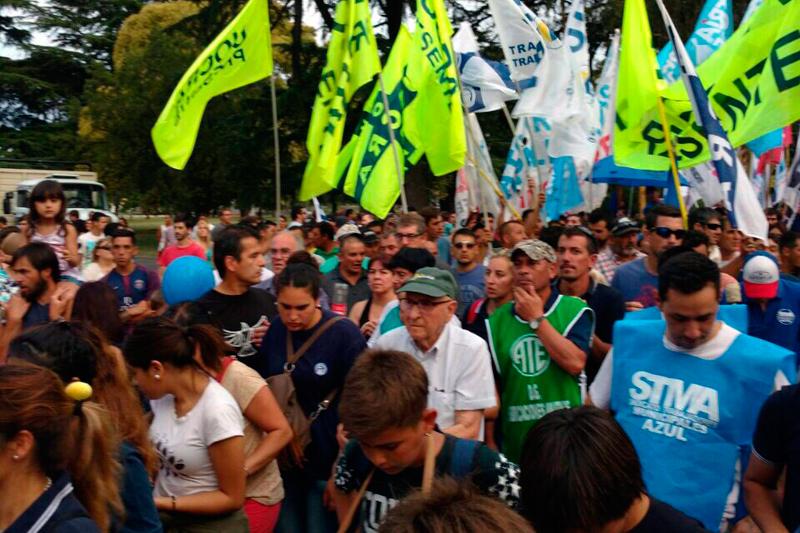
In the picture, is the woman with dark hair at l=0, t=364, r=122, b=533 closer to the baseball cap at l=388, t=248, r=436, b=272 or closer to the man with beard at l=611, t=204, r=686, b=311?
the baseball cap at l=388, t=248, r=436, b=272

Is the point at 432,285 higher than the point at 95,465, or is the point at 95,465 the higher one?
the point at 432,285

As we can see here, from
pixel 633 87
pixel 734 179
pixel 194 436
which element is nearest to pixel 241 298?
pixel 194 436

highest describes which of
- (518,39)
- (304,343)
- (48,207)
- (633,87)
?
(518,39)

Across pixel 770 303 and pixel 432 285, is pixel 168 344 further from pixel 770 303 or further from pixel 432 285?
pixel 770 303

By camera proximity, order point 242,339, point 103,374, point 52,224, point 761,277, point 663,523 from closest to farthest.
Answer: point 663,523 < point 103,374 < point 242,339 < point 761,277 < point 52,224

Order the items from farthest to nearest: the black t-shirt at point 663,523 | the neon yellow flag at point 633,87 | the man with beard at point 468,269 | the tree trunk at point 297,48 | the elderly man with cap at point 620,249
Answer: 1. the tree trunk at point 297,48
2. the elderly man with cap at point 620,249
3. the neon yellow flag at point 633,87
4. the man with beard at point 468,269
5. the black t-shirt at point 663,523

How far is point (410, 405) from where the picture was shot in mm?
2445

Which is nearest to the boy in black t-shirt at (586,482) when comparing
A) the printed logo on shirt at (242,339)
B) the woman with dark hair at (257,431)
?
the woman with dark hair at (257,431)

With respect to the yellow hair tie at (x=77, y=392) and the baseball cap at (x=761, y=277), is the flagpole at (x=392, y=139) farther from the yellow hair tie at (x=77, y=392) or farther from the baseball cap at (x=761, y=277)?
the yellow hair tie at (x=77, y=392)

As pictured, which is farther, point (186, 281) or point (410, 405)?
point (186, 281)

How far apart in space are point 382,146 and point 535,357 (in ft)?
15.1

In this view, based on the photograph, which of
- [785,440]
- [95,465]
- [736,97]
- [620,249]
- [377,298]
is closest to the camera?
[95,465]

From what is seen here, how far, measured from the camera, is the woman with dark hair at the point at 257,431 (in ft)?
11.4

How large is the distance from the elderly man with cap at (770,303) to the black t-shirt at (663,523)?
3.32 metres
